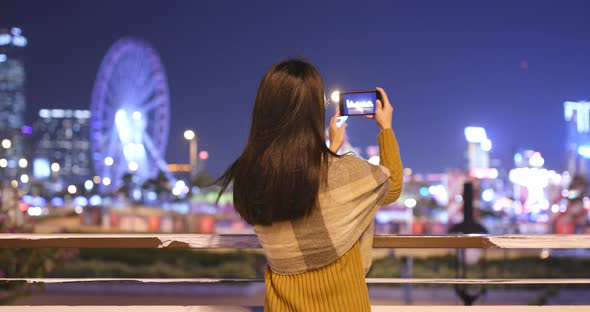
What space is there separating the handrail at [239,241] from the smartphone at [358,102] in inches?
28.7

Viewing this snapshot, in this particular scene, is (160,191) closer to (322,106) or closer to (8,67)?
(322,106)

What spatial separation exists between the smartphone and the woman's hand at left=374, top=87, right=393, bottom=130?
2cm

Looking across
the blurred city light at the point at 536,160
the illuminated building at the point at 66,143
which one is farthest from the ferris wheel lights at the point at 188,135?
the illuminated building at the point at 66,143

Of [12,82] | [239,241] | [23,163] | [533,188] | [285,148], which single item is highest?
[12,82]

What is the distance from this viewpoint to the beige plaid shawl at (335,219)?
1.88m

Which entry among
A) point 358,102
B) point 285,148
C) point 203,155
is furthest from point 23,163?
point 285,148

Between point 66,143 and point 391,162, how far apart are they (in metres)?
130

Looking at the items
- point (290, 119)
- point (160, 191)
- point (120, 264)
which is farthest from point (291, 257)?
point (160, 191)

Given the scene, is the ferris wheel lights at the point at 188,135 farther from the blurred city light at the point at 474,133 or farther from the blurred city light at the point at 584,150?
the blurred city light at the point at 584,150

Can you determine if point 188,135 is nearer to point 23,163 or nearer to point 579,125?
point 579,125

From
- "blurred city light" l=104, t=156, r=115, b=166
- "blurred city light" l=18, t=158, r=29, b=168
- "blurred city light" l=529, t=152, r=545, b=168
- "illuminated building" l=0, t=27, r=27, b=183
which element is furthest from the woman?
"illuminated building" l=0, t=27, r=27, b=183

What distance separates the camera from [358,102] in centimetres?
221

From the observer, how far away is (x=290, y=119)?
187 cm

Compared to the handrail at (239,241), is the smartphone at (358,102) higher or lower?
higher
